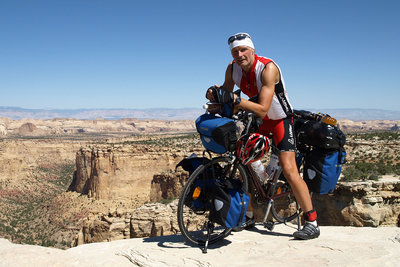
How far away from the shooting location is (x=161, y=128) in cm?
19475

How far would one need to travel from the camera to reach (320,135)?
4.06 m

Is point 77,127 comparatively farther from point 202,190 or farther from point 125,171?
point 202,190

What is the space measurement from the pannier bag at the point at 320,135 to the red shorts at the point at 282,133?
0.35 m

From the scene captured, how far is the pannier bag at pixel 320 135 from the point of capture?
13.2ft

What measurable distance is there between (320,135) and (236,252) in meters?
1.83

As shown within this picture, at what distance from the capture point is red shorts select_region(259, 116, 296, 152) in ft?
12.9

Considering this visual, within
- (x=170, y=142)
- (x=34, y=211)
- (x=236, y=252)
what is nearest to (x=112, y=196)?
(x=34, y=211)

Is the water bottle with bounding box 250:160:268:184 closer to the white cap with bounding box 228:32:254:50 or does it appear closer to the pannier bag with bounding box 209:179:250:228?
the pannier bag with bounding box 209:179:250:228

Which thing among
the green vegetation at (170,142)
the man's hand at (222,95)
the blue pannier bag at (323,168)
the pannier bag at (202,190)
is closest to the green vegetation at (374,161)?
the blue pannier bag at (323,168)

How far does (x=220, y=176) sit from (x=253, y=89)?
114cm

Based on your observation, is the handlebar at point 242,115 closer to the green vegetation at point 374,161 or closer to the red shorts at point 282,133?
the red shorts at point 282,133

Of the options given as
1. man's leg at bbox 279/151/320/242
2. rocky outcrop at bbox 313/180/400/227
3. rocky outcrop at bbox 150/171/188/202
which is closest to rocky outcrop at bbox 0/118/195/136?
rocky outcrop at bbox 150/171/188/202

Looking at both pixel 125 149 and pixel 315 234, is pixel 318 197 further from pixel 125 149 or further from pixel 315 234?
pixel 125 149

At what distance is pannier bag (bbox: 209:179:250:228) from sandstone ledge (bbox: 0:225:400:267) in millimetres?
336
